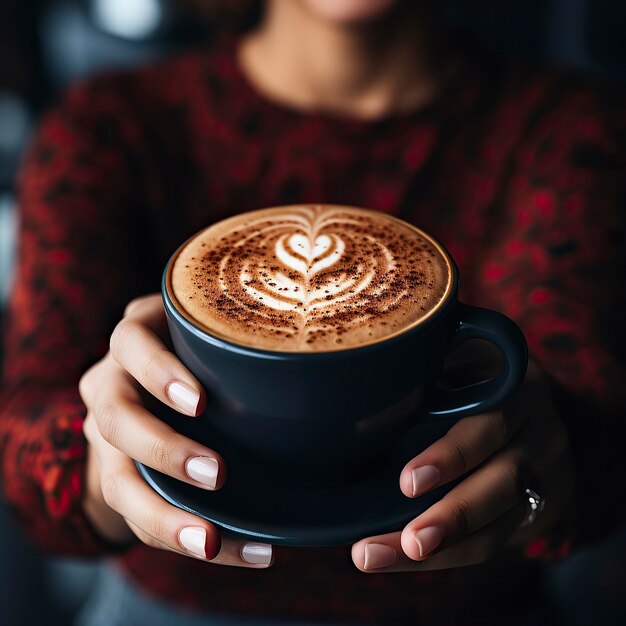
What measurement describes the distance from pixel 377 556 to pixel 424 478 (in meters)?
0.04

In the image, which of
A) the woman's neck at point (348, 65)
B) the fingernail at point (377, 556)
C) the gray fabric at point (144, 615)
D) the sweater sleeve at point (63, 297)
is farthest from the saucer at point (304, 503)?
the woman's neck at point (348, 65)

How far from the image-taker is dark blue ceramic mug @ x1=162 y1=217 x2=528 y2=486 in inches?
11.0

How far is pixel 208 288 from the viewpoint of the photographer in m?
0.32

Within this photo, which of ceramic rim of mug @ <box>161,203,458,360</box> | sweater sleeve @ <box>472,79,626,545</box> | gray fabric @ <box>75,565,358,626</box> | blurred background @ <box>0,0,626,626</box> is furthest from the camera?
blurred background @ <box>0,0,626,626</box>

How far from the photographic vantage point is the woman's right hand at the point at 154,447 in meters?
0.31

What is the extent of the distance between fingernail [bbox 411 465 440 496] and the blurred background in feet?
2.31

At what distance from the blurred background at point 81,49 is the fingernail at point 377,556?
2.31 ft

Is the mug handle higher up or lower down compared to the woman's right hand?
higher up

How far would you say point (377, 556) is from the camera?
297 millimetres

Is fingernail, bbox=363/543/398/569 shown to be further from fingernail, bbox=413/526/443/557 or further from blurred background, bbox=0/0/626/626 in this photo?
blurred background, bbox=0/0/626/626

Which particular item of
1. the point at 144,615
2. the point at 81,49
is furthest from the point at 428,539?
the point at 81,49

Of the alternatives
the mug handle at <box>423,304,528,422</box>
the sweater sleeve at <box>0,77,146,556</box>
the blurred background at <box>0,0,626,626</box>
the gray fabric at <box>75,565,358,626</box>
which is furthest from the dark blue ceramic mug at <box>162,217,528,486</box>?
the blurred background at <box>0,0,626,626</box>

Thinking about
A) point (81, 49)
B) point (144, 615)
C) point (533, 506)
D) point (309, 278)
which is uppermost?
point (309, 278)

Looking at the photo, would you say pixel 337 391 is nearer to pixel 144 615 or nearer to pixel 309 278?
pixel 309 278
